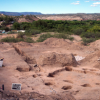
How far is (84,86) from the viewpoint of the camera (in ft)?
21.2

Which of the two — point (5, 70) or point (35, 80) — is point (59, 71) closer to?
point (35, 80)

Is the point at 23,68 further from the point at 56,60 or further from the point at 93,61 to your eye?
the point at 93,61

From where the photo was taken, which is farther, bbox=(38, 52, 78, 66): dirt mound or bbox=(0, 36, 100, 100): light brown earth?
bbox=(38, 52, 78, 66): dirt mound

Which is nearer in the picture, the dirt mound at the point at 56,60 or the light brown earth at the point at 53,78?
the light brown earth at the point at 53,78

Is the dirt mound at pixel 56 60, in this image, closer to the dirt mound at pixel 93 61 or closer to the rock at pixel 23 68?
the rock at pixel 23 68

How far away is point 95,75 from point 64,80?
1853 millimetres

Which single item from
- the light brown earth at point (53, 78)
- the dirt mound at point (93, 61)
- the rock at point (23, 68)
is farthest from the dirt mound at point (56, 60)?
the dirt mound at point (93, 61)

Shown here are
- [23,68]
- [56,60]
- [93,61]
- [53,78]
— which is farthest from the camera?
[93,61]

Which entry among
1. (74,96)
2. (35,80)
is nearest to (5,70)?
(35,80)

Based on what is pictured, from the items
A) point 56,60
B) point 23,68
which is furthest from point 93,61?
point 23,68

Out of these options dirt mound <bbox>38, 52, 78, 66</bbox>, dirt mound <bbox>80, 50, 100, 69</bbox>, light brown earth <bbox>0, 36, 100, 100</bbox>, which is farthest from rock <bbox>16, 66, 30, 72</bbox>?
dirt mound <bbox>80, 50, 100, 69</bbox>

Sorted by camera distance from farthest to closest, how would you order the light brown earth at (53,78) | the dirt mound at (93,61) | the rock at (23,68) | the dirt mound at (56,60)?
1. the dirt mound at (93,61)
2. the dirt mound at (56,60)
3. the rock at (23,68)
4. the light brown earth at (53,78)

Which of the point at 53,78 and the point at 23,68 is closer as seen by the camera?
the point at 53,78

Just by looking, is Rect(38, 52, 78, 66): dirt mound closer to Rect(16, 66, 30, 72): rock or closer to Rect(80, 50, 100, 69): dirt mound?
Rect(16, 66, 30, 72): rock
